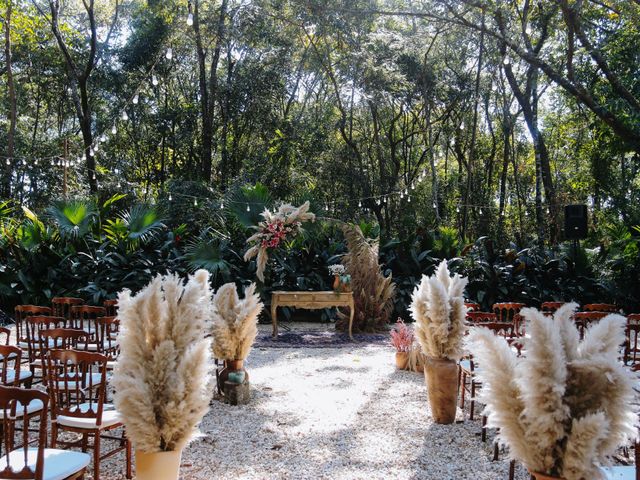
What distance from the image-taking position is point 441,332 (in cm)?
434

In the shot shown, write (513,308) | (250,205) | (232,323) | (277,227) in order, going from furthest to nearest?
(250,205), (277,227), (513,308), (232,323)

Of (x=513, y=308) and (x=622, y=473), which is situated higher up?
(x=513, y=308)

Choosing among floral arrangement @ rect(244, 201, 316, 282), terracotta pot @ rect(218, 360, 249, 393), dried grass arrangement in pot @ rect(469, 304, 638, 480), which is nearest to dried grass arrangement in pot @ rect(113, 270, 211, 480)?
dried grass arrangement in pot @ rect(469, 304, 638, 480)

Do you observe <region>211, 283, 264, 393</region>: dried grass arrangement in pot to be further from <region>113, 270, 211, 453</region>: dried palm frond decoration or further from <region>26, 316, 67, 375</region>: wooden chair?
<region>113, 270, 211, 453</region>: dried palm frond decoration

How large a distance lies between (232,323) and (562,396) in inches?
143

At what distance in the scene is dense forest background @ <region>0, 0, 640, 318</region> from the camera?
13.8 m

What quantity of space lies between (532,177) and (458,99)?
7103mm

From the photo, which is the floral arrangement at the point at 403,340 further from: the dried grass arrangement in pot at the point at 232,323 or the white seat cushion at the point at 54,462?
the white seat cushion at the point at 54,462

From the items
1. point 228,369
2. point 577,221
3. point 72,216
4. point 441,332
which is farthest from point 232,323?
point 577,221

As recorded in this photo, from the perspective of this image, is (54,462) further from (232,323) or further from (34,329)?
(34,329)

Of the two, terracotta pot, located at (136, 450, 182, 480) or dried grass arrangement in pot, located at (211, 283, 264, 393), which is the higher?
dried grass arrangement in pot, located at (211, 283, 264, 393)

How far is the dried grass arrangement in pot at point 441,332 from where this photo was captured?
4.30 m

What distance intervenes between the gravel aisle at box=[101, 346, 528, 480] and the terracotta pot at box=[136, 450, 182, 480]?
3.41 feet

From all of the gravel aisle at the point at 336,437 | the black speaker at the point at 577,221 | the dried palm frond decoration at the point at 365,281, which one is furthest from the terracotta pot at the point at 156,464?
the black speaker at the point at 577,221
